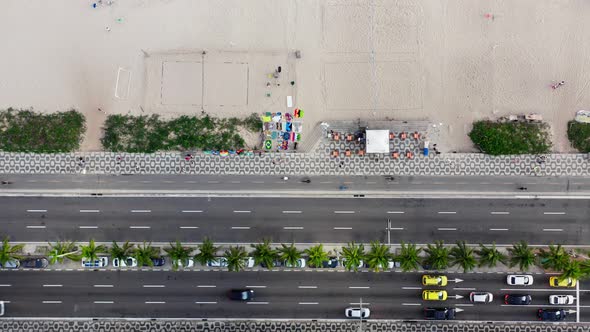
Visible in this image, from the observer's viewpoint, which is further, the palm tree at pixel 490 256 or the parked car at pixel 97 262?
the parked car at pixel 97 262

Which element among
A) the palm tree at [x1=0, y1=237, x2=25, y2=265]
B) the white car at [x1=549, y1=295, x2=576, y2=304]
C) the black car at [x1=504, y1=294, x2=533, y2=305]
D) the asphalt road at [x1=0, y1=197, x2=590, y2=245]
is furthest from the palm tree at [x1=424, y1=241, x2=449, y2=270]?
the palm tree at [x1=0, y1=237, x2=25, y2=265]

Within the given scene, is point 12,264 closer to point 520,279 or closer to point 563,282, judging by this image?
point 520,279

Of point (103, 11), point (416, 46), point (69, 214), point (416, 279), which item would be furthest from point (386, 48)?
point (69, 214)

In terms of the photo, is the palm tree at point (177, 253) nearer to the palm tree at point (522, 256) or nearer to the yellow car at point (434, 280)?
the yellow car at point (434, 280)

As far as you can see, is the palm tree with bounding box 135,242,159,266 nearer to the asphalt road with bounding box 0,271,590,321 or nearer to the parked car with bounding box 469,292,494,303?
the asphalt road with bounding box 0,271,590,321

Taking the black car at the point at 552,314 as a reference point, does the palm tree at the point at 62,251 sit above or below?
above

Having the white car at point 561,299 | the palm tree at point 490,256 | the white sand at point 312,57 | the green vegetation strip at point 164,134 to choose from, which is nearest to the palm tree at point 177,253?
the green vegetation strip at point 164,134

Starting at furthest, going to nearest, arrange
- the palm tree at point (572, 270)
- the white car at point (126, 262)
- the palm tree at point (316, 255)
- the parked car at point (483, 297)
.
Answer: the white car at point (126, 262), the parked car at point (483, 297), the palm tree at point (316, 255), the palm tree at point (572, 270)

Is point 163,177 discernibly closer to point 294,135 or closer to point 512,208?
point 294,135
